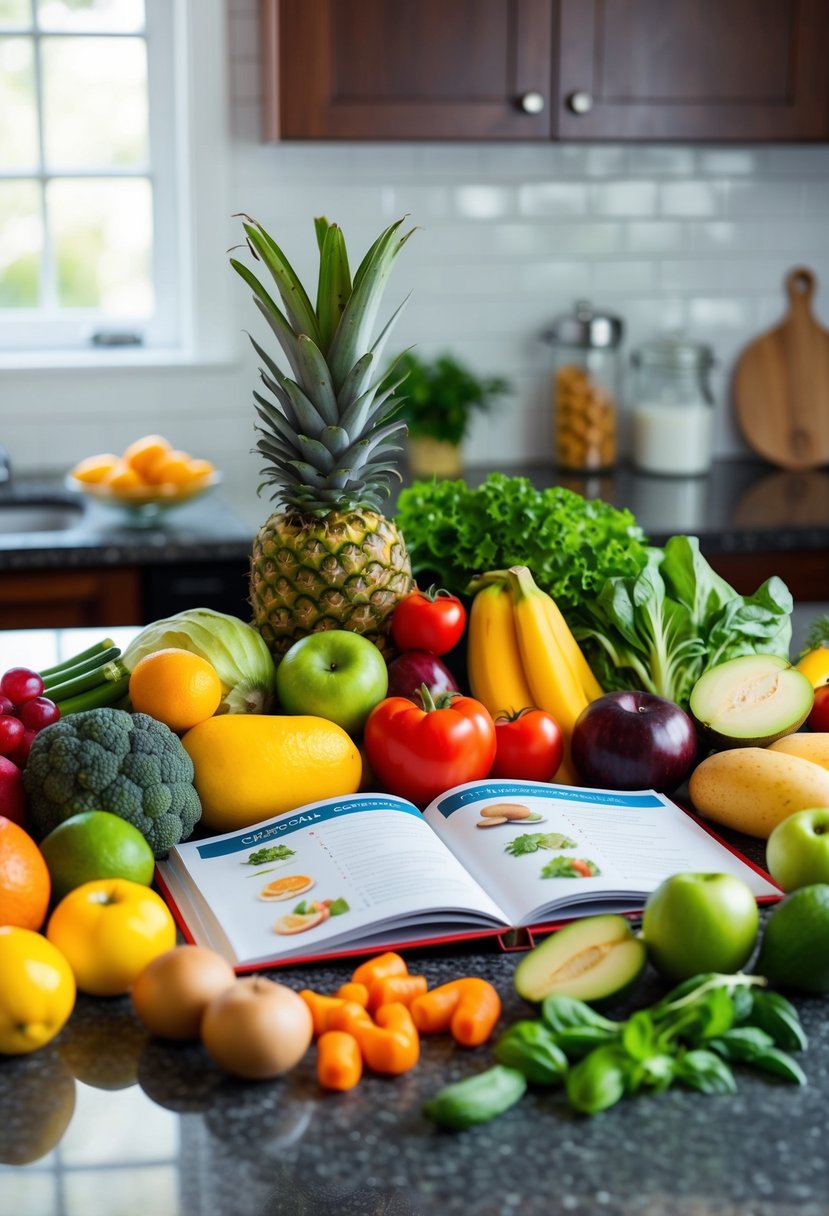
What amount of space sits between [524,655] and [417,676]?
14 centimetres

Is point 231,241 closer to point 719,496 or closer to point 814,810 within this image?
point 719,496

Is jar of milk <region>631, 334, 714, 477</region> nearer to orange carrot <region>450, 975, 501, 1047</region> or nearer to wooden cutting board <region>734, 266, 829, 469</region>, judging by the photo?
wooden cutting board <region>734, 266, 829, 469</region>

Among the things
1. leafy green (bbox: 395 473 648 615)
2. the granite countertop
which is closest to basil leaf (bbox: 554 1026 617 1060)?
leafy green (bbox: 395 473 648 615)

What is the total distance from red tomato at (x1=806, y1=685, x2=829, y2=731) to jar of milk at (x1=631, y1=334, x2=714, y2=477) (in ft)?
6.88

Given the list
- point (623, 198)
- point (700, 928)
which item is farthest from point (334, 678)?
point (623, 198)

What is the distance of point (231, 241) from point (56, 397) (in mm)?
612

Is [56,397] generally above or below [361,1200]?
above

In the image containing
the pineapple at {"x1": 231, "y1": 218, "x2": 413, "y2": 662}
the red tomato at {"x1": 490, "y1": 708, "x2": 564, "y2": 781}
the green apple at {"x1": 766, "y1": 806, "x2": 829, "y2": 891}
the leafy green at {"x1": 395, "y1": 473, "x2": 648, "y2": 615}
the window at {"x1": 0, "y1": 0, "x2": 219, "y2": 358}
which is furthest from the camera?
the window at {"x1": 0, "y1": 0, "x2": 219, "y2": 358}

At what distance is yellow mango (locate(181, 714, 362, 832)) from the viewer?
1327 mm

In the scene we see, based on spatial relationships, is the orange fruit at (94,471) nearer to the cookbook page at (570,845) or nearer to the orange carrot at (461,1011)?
the cookbook page at (570,845)

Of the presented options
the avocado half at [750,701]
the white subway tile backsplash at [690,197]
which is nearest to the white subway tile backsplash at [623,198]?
the white subway tile backsplash at [690,197]

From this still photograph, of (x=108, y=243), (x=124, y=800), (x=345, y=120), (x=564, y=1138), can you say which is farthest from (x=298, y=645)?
(x=108, y=243)

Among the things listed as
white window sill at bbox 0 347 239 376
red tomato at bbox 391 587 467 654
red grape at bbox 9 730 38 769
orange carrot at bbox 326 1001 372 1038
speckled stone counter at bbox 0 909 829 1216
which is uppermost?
white window sill at bbox 0 347 239 376

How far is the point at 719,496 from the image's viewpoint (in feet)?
11.2
